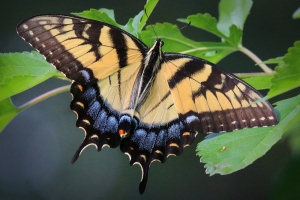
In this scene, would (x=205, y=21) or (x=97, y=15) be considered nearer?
(x=97, y=15)

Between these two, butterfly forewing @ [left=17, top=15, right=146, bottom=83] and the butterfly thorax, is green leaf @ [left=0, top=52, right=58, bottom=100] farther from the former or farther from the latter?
the butterfly thorax

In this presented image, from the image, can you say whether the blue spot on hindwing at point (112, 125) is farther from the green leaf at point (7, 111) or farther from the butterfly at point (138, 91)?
the green leaf at point (7, 111)

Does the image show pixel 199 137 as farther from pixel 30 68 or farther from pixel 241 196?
pixel 30 68

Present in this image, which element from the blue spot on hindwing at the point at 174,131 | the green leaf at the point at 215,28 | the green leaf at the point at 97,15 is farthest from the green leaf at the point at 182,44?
the blue spot on hindwing at the point at 174,131

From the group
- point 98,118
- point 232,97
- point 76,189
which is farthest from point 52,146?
point 232,97

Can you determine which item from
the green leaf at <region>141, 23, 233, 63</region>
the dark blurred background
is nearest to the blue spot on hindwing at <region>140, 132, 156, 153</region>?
the green leaf at <region>141, 23, 233, 63</region>

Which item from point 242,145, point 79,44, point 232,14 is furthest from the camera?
point 232,14

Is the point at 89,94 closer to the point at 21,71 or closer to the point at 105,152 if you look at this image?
the point at 21,71

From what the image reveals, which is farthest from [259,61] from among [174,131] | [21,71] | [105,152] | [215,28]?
[105,152]
